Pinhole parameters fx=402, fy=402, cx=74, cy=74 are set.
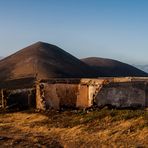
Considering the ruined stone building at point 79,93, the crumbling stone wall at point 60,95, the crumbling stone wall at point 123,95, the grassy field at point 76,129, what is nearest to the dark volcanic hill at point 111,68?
the ruined stone building at point 79,93

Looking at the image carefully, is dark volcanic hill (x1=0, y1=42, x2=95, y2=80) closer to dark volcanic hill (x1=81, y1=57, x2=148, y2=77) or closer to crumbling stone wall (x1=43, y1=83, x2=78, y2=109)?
dark volcanic hill (x1=81, y1=57, x2=148, y2=77)

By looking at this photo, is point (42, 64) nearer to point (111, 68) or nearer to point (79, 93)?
point (111, 68)

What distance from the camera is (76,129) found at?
1009 centimetres

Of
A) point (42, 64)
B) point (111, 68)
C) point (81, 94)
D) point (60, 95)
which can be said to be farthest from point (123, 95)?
point (111, 68)

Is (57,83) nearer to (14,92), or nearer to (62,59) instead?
(14,92)

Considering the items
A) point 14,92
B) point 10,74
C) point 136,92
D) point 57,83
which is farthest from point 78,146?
point 10,74

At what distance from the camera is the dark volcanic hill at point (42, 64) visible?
28.6 meters

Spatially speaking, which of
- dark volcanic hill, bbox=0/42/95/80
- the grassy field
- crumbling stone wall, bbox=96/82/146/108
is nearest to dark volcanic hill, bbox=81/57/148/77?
dark volcanic hill, bbox=0/42/95/80

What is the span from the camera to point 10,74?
2991 cm

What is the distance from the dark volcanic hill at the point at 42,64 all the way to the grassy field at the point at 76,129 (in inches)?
582

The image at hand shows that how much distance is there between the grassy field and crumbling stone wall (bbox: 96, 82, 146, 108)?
2.22ft

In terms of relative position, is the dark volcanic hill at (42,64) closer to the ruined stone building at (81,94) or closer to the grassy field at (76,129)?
the ruined stone building at (81,94)

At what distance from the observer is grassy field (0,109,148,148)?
8.88 metres

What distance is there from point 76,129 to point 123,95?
8.96 feet
